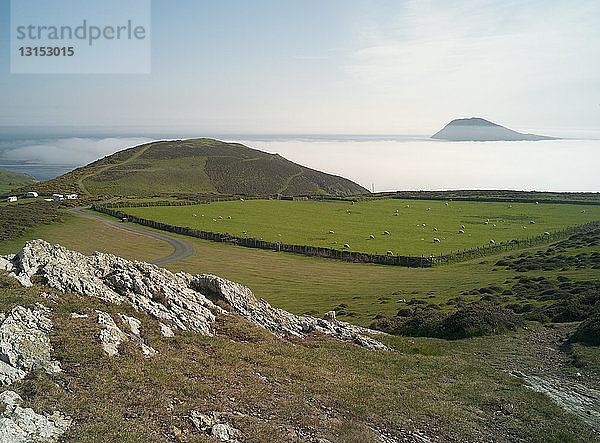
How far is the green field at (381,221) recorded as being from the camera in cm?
8012

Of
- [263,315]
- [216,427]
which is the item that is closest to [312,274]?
[263,315]

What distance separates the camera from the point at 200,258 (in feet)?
229

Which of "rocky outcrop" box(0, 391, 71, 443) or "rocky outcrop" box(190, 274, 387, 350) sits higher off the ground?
"rocky outcrop" box(0, 391, 71, 443)

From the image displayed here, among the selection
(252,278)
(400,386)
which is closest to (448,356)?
(400,386)

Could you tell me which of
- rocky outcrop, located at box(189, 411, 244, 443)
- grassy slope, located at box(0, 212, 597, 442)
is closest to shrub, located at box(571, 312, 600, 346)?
grassy slope, located at box(0, 212, 597, 442)

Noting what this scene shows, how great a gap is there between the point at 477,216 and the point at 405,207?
79.7 feet

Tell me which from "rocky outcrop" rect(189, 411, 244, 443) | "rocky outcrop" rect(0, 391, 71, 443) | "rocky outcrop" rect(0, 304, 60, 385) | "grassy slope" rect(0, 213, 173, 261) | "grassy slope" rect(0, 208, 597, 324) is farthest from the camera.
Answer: "grassy slope" rect(0, 213, 173, 261)

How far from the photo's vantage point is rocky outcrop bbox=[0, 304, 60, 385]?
38.0ft

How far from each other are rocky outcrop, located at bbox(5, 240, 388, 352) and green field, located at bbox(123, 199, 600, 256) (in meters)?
48.8

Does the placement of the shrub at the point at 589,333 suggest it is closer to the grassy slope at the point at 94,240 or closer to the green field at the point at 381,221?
the green field at the point at 381,221

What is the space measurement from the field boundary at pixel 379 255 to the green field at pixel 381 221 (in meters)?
3.17

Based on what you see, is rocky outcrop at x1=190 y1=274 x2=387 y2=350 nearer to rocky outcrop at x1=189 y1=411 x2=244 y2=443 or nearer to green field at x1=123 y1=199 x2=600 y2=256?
rocky outcrop at x1=189 y1=411 x2=244 y2=443

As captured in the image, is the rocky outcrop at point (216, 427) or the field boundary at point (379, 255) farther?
the field boundary at point (379, 255)

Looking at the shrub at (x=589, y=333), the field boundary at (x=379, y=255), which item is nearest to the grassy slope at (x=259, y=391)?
the shrub at (x=589, y=333)
